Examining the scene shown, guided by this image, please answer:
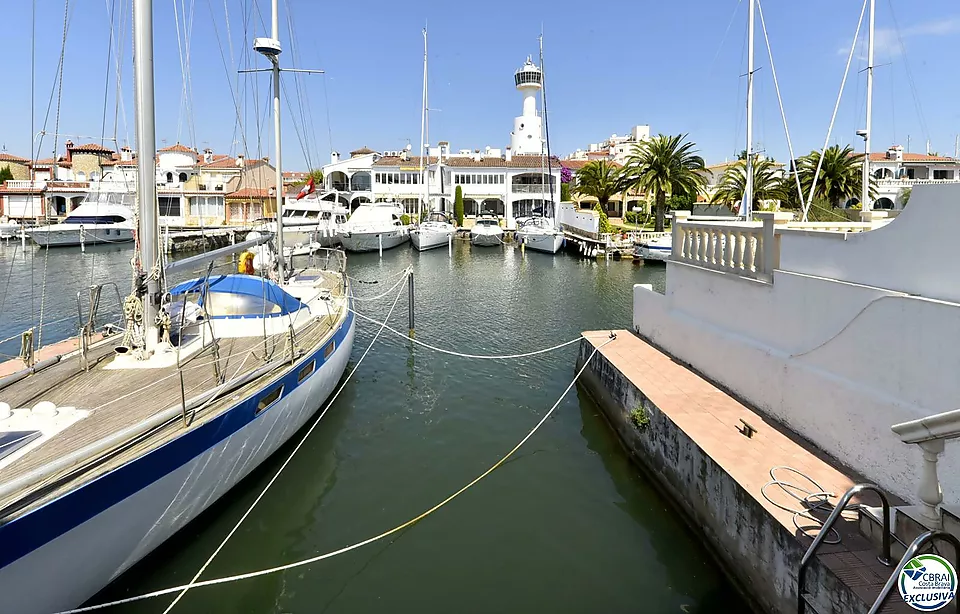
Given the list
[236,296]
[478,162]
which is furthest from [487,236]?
[236,296]

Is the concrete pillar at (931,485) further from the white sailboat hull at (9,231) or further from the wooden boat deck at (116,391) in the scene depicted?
the white sailboat hull at (9,231)

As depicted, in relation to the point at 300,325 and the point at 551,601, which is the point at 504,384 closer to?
the point at 300,325

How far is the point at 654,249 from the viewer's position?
41688 millimetres

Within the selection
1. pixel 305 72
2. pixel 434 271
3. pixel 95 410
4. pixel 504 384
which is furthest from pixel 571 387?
pixel 434 271

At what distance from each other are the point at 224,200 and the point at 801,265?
71.0m

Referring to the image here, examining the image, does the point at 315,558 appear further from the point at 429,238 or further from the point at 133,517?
the point at 429,238

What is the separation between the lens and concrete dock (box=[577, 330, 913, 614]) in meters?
5.10

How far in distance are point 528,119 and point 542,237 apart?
37708mm

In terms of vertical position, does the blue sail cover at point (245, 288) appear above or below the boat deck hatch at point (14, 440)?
above

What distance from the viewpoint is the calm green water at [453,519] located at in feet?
22.3

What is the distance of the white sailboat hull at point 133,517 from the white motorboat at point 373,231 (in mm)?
41160

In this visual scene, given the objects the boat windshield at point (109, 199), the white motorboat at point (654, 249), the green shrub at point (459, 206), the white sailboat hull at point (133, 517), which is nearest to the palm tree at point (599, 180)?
the green shrub at point (459, 206)

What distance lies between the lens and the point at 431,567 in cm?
734

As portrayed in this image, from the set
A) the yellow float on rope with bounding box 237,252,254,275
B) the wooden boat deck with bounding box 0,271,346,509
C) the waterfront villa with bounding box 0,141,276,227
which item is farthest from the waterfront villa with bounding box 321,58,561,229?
the wooden boat deck with bounding box 0,271,346,509
